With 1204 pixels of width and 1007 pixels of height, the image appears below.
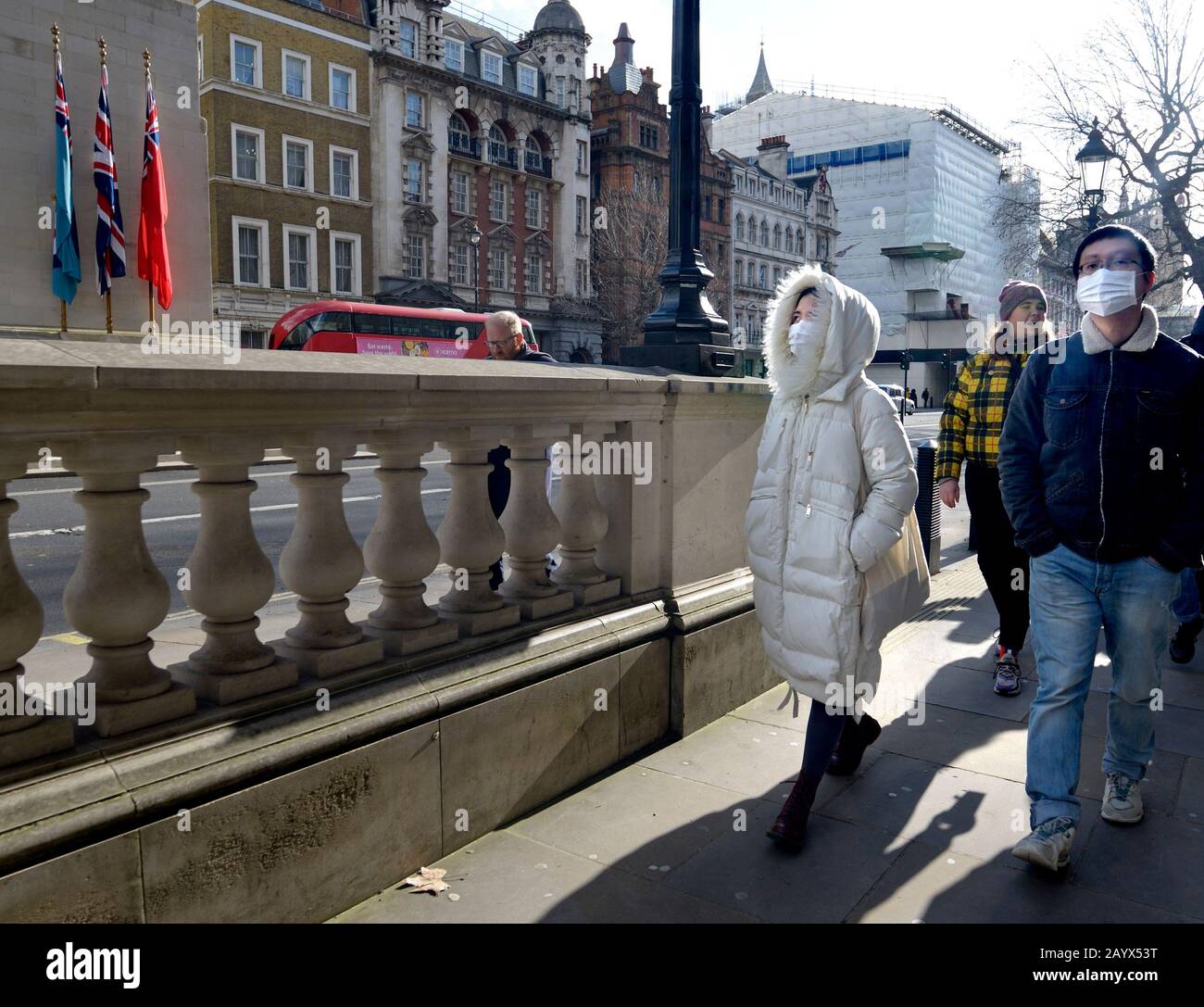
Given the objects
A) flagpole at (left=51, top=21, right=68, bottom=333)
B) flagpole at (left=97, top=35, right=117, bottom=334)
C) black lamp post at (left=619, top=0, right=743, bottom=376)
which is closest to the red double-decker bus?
flagpole at (left=97, top=35, right=117, bottom=334)

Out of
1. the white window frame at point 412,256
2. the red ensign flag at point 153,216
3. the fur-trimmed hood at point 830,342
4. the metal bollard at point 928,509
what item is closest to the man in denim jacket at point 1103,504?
the fur-trimmed hood at point 830,342

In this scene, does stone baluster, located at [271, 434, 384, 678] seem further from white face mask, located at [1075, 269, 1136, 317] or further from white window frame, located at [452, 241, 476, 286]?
white window frame, located at [452, 241, 476, 286]

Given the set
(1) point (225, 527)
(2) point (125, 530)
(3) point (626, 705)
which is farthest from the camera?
(3) point (626, 705)

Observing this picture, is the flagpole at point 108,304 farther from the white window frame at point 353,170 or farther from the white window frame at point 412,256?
the white window frame at point 412,256

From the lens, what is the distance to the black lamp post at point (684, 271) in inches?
203

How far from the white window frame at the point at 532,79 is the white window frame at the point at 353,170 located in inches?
518

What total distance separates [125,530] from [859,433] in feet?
7.80

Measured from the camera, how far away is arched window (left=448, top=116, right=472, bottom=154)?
149 feet

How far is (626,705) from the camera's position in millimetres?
4043

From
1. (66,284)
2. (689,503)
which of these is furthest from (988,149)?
(689,503)

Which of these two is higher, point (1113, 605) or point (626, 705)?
point (1113, 605)

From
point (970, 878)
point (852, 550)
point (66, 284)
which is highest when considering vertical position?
point (66, 284)
